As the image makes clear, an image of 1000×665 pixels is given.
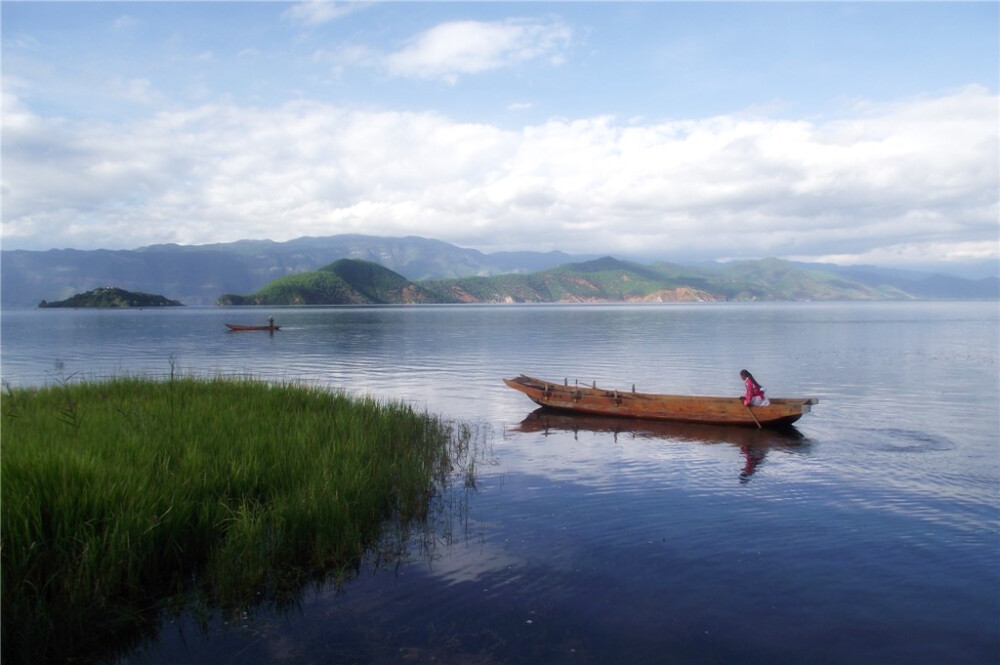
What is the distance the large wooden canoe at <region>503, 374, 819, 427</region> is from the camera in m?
23.0

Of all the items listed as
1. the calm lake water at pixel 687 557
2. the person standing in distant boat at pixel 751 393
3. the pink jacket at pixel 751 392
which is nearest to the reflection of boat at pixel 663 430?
the calm lake water at pixel 687 557

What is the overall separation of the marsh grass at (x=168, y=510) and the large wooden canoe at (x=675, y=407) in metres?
10.8

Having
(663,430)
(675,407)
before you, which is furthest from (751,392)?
(663,430)

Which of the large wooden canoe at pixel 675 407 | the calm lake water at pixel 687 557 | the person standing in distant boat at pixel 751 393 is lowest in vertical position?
the calm lake water at pixel 687 557

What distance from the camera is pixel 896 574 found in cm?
1102

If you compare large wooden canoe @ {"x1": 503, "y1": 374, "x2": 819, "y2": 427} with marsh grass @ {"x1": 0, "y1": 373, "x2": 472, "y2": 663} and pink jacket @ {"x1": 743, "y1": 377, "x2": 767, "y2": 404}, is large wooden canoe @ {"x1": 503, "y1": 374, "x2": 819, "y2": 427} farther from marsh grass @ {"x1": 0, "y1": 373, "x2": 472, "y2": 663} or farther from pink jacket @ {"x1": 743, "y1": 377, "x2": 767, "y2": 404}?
marsh grass @ {"x1": 0, "y1": 373, "x2": 472, "y2": 663}

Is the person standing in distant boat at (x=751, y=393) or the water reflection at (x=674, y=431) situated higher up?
the person standing in distant boat at (x=751, y=393)

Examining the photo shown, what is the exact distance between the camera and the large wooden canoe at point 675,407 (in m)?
23.0

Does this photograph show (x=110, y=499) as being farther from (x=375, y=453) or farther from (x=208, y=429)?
(x=375, y=453)

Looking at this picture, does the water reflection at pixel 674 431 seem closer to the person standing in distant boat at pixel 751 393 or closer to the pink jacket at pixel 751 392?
the person standing in distant boat at pixel 751 393

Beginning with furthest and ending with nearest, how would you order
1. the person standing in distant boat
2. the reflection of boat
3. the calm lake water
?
the person standing in distant boat < the reflection of boat < the calm lake water

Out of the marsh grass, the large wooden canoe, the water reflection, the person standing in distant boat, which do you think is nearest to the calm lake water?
the water reflection

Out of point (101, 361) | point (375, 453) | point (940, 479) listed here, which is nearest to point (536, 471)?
point (375, 453)

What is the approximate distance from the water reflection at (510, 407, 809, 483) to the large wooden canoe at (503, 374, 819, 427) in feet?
0.88
